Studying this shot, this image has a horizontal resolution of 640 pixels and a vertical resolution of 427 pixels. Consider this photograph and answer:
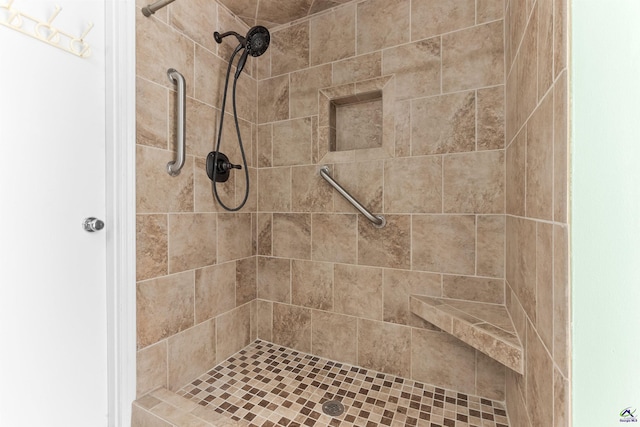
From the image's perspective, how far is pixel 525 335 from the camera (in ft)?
2.71

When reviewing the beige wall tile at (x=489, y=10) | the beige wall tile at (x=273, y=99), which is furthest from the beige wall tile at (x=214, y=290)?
the beige wall tile at (x=489, y=10)

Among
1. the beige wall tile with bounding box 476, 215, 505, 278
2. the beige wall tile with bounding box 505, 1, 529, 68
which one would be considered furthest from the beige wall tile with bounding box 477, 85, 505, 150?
the beige wall tile with bounding box 476, 215, 505, 278

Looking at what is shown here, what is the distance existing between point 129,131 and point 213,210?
552 mm

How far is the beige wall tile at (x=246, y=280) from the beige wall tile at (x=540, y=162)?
1.48 m

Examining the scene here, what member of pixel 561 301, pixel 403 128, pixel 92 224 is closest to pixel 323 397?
pixel 561 301

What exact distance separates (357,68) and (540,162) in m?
1.18

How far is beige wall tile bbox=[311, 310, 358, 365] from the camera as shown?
60.7 inches

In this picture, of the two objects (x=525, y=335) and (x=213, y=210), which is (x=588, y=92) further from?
(x=213, y=210)

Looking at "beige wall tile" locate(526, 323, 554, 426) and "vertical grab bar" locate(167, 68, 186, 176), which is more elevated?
"vertical grab bar" locate(167, 68, 186, 176)

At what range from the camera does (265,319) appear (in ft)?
5.88

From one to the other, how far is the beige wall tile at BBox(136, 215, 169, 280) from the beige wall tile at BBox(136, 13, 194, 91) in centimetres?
62

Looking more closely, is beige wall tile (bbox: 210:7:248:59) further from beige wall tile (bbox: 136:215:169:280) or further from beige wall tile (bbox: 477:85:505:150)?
beige wall tile (bbox: 477:85:505:150)

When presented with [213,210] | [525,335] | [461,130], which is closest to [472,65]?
[461,130]

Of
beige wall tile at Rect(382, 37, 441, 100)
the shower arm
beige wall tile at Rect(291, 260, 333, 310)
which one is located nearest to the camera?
the shower arm
